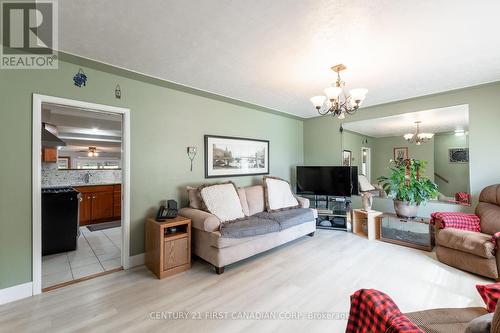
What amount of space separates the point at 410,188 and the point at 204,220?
3.27 m

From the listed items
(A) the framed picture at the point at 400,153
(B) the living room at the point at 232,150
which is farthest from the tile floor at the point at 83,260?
(A) the framed picture at the point at 400,153

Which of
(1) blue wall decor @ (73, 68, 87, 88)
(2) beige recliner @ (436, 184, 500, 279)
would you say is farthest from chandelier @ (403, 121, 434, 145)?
(1) blue wall decor @ (73, 68, 87, 88)

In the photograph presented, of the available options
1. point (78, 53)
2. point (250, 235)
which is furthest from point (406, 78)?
point (78, 53)

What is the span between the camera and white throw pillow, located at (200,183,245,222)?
3.00 metres

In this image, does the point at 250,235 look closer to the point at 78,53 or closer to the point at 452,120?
the point at 78,53

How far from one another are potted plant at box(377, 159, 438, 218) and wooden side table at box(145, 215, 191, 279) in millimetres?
3372

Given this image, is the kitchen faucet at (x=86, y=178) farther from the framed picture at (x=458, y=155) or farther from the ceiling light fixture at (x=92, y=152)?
the framed picture at (x=458, y=155)

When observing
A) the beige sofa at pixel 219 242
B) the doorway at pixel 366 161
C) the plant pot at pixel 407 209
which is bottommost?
the beige sofa at pixel 219 242

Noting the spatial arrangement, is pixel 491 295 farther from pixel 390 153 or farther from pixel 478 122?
pixel 390 153

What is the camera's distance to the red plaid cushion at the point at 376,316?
84cm

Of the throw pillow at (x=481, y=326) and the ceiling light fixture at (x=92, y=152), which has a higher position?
the ceiling light fixture at (x=92, y=152)

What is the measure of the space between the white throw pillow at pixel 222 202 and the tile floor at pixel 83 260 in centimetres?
142

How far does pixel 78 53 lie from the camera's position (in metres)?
2.23

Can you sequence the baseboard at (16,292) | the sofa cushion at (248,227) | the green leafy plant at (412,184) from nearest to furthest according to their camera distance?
the baseboard at (16,292)
the sofa cushion at (248,227)
the green leafy plant at (412,184)
